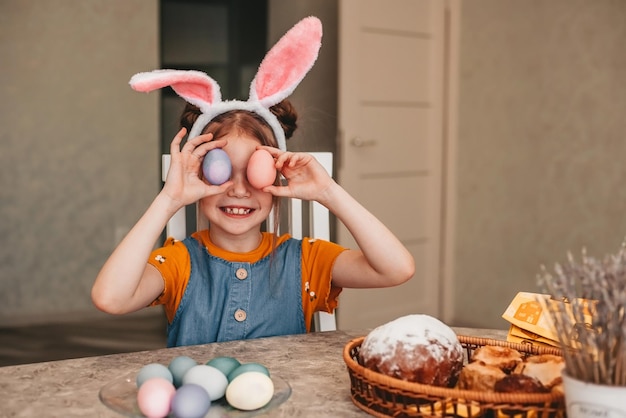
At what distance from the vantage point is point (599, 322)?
0.75 meters

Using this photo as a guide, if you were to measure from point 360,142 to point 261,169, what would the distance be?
233 centimetres

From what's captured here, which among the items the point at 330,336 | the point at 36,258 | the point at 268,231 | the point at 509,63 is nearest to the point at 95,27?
the point at 36,258

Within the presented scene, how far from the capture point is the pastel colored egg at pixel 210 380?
36.8 inches

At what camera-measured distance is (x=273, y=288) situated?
1.58 m

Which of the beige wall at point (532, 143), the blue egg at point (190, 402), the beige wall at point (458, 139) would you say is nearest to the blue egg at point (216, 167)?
the blue egg at point (190, 402)

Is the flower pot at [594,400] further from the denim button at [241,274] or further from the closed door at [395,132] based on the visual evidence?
the closed door at [395,132]

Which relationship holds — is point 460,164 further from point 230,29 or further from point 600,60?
point 230,29

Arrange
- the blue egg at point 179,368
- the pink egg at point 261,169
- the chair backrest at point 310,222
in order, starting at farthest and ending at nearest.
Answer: the chair backrest at point 310,222, the pink egg at point 261,169, the blue egg at point 179,368

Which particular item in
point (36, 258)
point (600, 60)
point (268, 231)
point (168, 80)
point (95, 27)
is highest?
point (95, 27)

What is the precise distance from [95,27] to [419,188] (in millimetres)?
2217

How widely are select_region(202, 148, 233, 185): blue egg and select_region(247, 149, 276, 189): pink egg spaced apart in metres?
0.05

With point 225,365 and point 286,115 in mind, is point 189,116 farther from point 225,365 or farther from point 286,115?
point 225,365

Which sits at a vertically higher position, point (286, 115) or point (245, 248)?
point (286, 115)

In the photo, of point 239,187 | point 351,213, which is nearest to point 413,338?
point 351,213
